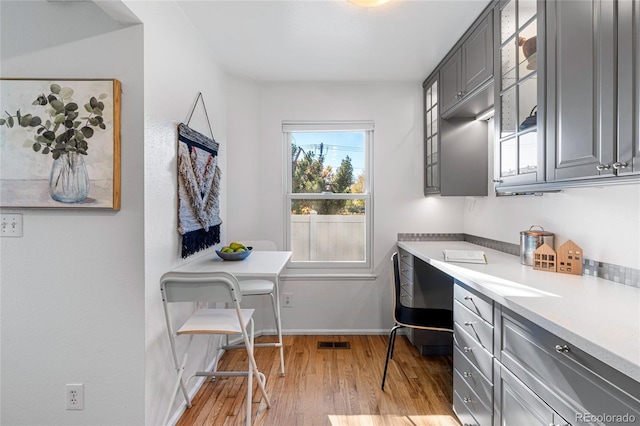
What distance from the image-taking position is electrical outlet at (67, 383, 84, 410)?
1676mm

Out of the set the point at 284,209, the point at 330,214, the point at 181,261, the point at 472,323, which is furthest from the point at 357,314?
the point at 181,261

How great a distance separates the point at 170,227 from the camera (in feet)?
6.49

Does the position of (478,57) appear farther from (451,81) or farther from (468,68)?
(451,81)

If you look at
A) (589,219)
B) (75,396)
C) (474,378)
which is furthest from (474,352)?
(75,396)

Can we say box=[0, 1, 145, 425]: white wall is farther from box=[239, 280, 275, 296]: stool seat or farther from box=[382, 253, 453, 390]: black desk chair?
box=[382, 253, 453, 390]: black desk chair

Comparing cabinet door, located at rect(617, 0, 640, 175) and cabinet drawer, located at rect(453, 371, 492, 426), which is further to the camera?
cabinet drawer, located at rect(453, 371, 492, 426)

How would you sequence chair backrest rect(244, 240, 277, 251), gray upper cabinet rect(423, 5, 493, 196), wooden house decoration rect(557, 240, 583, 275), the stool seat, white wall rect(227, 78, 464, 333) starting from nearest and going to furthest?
wooden house decoration rect(557, 240, 583, 275)
gray upper cabinet rect(423, 5, 493, 196)
the stool seat
chair backrest rect(244, 240, 277, 251)
white wall rect(227, 78, 464, 333)

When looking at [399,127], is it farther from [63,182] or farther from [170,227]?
[63,182]

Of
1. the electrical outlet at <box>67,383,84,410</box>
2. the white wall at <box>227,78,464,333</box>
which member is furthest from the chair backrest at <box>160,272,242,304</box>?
the white wall at <box>227,78,464,333</box>

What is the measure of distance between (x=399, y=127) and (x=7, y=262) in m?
3.18

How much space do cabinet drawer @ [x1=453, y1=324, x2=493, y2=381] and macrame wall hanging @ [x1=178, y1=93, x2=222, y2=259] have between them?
1826 millimetres

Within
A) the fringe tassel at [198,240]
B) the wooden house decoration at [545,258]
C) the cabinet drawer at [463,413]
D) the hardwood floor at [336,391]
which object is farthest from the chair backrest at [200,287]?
the wooden house decoration at [545,258]

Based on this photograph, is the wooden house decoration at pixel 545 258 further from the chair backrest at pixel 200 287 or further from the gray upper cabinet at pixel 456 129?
the chair backrest at pixel 200 287

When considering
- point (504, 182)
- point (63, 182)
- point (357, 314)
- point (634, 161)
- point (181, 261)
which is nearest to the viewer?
point (634, 161)
